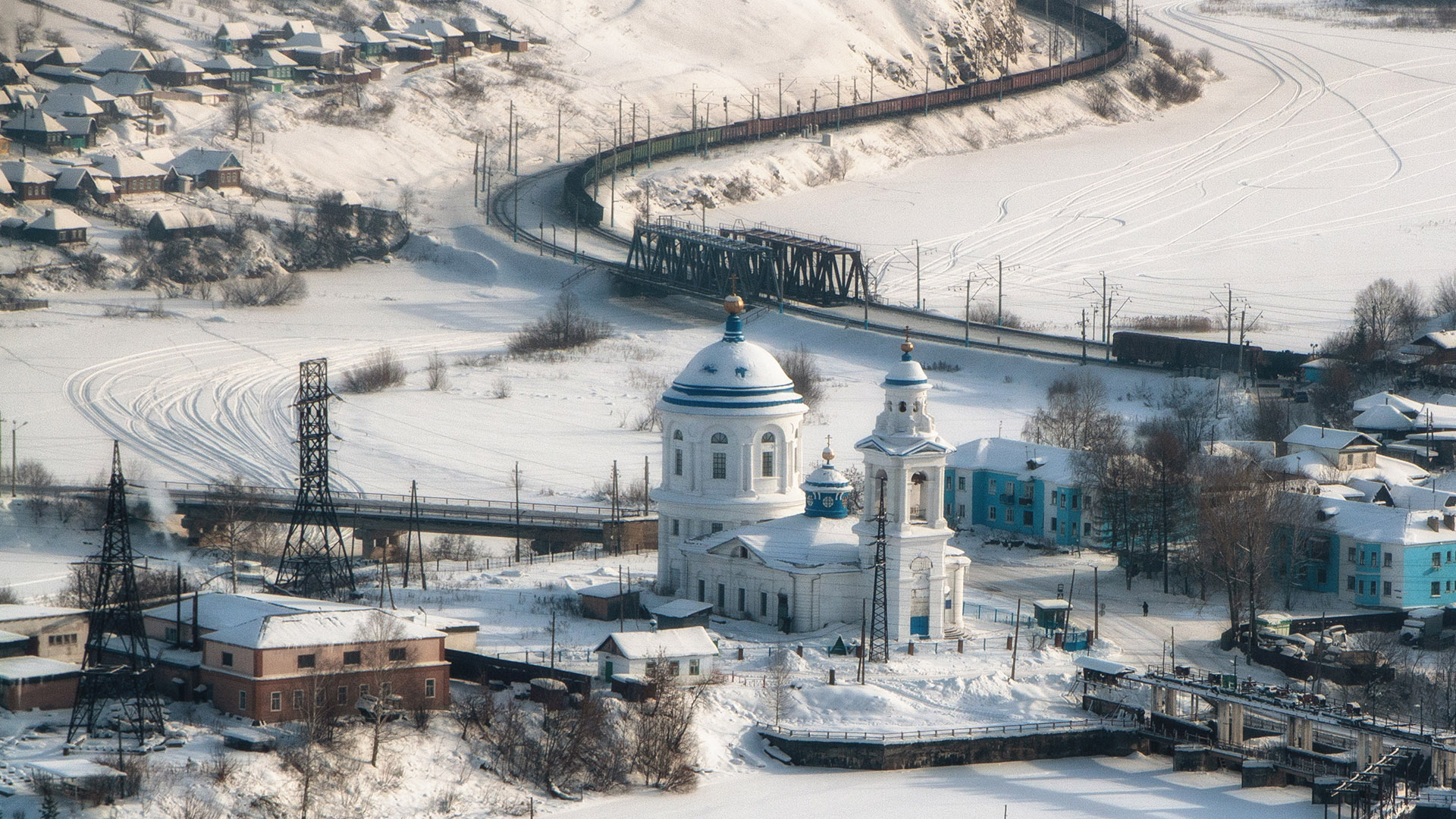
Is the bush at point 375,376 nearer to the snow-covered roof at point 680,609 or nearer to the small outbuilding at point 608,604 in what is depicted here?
the small outbuilding at point 608,604

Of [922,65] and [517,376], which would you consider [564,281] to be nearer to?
[517,376]

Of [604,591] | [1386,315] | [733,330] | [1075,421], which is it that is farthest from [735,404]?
[1386,315]

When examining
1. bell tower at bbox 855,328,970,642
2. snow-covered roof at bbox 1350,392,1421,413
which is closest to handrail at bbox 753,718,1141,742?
bell tower at bbox 855,328,970,642

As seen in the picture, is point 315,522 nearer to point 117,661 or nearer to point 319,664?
point 117,661

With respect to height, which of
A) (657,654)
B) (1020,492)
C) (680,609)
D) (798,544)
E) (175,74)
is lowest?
(657,654)

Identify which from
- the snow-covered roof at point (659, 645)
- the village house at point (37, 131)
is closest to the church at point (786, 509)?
the snow-covered roof at point (659, 645)

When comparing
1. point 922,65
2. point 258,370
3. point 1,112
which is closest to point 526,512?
point 258,370
